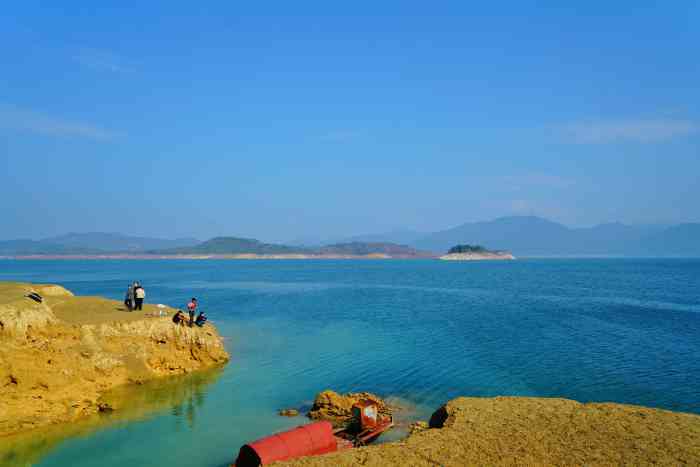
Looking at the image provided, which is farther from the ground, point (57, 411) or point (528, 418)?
point (528, 418)

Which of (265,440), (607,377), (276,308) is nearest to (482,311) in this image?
(276,308)

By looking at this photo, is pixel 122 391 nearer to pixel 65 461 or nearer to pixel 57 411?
pixel 57 411

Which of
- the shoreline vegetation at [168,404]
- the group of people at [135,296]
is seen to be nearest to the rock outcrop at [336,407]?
the shoreline vegetation at [168,404]

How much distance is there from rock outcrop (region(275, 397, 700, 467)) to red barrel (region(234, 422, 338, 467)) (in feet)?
2.59

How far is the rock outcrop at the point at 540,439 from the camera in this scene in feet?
41.1

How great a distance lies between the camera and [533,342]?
118 feet

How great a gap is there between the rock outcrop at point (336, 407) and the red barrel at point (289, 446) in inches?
175

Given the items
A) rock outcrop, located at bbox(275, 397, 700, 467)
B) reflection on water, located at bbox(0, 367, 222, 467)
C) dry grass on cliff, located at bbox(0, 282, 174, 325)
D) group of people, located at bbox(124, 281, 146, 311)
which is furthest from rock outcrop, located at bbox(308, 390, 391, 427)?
group of people, located at bbox(124, 281, 146, 311)

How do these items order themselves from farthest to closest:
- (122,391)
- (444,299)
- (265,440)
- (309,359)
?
(444,299) < (309,359) < (122,391) < (265,440)

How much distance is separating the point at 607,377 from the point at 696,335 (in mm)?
18891

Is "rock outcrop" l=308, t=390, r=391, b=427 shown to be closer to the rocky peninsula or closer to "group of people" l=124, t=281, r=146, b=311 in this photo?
the rocky peninsula

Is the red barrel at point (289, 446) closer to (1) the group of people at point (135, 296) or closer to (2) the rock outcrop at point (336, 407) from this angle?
(2) the rock outcrop at point (336, 407)

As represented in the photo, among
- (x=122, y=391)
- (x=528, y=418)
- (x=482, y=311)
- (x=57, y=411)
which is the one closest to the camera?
(x=528, y=418)

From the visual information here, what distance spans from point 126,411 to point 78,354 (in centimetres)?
425
